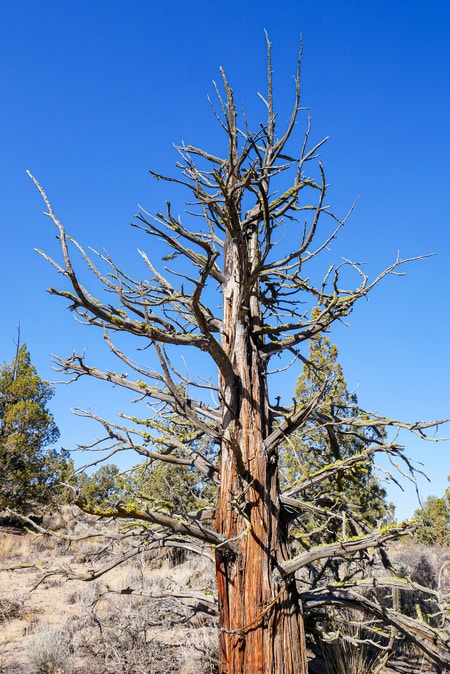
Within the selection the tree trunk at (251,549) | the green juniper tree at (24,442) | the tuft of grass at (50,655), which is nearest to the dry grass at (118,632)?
the tuft of grass at (50,655)

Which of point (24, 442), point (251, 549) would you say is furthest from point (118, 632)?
point (24, 442)

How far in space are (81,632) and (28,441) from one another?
14.0 meters

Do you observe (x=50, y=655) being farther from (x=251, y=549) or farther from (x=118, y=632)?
(x=251, y=549)

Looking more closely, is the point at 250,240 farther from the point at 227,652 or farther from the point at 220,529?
the point at 227,652

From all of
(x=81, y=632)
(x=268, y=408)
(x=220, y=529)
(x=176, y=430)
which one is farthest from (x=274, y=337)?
(x=81, y=632)

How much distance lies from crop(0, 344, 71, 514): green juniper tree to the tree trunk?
16343mm

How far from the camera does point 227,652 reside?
10.8 ft

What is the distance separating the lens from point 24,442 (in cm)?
1902

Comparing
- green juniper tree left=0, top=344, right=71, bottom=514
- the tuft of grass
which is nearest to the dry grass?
the tuft of grass

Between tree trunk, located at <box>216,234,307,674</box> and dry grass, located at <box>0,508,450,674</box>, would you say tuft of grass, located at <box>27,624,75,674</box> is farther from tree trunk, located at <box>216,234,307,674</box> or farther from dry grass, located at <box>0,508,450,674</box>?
tree trunk, located at <box>216,234,307,674</box>

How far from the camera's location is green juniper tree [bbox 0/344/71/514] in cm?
1841

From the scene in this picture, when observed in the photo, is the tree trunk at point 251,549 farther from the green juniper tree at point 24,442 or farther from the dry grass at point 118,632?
the green juniper tree at point 24,442

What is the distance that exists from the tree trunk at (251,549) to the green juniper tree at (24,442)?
1634 centimetres

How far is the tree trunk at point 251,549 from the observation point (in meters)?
3.21
